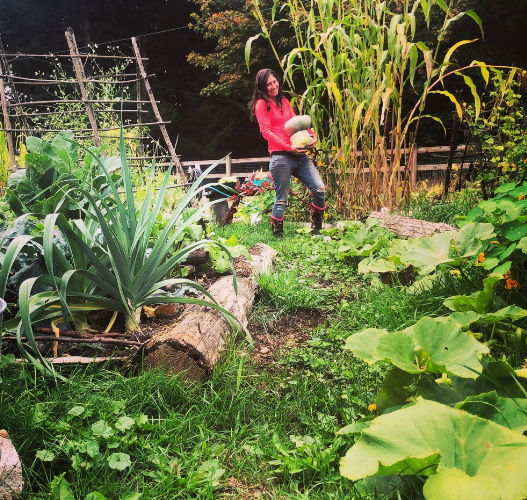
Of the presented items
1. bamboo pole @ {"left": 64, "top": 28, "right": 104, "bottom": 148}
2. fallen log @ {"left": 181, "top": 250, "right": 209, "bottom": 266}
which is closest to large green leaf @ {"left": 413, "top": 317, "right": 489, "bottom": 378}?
fallen log @ {"left": 181, "top": 250, "right": 209, "bottom": 266}

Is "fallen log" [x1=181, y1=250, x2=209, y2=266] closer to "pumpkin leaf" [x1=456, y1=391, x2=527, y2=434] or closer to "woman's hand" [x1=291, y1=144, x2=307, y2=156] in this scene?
"woman's hand" [x1=291, y1=144, x2=307, y2=156]

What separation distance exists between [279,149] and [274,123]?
0.27 m

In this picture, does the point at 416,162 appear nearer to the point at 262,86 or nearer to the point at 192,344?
the point at 262,86

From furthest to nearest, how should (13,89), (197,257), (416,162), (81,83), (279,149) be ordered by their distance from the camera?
(416,162) < (13,89) < (81,83) < (279,149) < (197,257)

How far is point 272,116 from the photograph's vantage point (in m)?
3.78

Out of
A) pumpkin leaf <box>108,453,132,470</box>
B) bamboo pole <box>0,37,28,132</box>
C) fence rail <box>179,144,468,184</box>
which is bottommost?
fence rail <box>179,144,468,184</box>

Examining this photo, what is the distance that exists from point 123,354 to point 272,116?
9.32ft

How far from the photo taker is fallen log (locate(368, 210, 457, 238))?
2.83m

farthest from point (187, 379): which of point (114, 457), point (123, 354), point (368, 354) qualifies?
point (368, 354)

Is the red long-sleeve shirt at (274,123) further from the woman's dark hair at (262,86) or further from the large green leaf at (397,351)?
the large green leaf at (397,351)

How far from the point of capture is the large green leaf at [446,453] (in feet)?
2.18

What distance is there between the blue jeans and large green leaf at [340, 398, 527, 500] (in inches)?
123

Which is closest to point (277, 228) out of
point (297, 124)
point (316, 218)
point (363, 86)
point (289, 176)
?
point (316, 218)

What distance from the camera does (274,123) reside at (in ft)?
12.4
